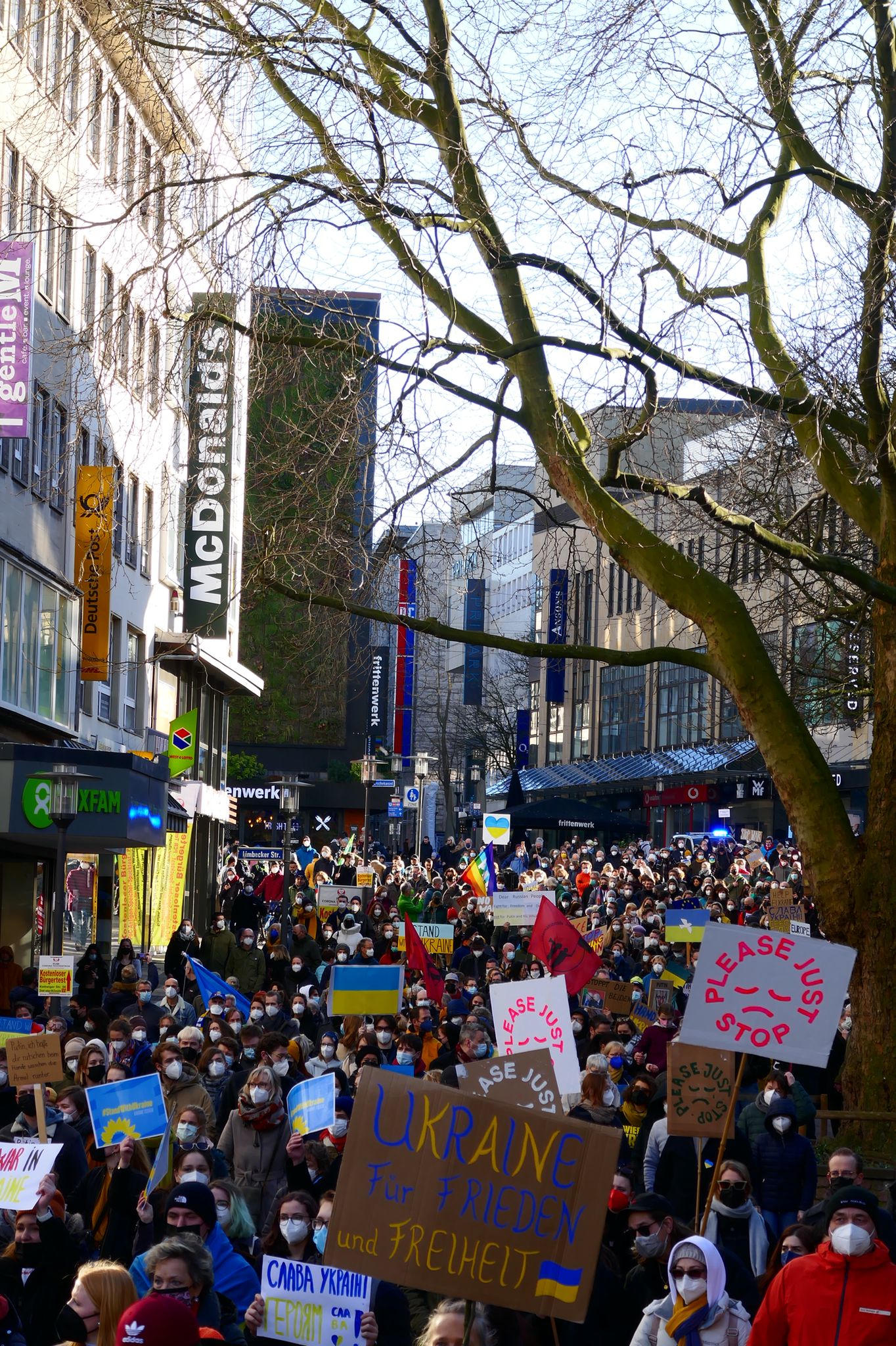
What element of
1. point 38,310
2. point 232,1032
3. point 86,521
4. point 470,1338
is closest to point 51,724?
point 86,521

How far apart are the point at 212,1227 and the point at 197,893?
→ 39137 millimetres

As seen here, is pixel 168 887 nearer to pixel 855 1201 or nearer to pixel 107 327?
pixel 107 327

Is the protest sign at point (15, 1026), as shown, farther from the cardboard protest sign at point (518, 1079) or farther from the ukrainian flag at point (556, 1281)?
the ukrainian flag at point (556, 1281)

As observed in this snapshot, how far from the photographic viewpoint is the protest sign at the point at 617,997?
19.5 metres

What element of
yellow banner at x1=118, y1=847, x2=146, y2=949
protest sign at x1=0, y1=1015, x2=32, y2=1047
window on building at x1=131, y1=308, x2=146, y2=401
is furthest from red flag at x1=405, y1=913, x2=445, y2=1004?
yellow banner at x1=118, y1=847, x2=146, y2=949

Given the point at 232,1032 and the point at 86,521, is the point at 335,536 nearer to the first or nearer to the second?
the point at 232,1032

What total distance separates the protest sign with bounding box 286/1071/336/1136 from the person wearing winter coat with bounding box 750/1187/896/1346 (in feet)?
14.0

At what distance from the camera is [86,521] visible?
3066 cm

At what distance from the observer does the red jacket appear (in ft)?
22.2

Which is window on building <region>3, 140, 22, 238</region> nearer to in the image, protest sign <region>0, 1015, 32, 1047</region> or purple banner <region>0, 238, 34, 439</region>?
purple banner <region>0, 238, 34, 439</region>

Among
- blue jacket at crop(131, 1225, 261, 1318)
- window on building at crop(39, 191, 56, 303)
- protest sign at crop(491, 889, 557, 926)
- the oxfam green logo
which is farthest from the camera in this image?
window on building at crop(39, 191, 56, 303)

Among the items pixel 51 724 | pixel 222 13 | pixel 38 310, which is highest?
pixel 38 310

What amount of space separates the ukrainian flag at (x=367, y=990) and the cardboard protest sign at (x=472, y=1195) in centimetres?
1010

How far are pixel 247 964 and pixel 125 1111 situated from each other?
14.2m
